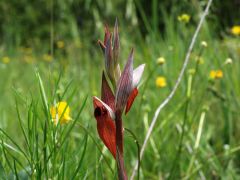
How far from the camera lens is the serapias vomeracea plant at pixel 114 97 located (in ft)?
2.09

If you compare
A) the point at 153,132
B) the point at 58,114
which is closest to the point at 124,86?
the point at 58,114

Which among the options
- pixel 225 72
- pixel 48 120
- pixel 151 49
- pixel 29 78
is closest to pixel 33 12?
pixel 29 78

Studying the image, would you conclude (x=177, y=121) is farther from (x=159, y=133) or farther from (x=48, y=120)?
(x=48, y=120)

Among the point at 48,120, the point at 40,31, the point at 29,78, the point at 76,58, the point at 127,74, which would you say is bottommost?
the point at 40,31

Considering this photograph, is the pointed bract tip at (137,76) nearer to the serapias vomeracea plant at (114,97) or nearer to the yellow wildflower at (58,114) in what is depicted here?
the serapias vomeracea plant at (114,97)

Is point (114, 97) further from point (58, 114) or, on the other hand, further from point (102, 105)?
point (58, 114)

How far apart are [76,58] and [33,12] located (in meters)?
7.56

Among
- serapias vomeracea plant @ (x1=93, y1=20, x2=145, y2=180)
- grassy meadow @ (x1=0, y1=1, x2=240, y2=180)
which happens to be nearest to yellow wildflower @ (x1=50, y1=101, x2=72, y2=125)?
grassy meadow @ (x1=0, y1=1, x2=240, y2=180)

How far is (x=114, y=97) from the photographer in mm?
662

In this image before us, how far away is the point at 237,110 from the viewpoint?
1683 mm

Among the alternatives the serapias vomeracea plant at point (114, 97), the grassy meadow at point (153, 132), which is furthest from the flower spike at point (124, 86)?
the grassy meadow at point (153, 132)

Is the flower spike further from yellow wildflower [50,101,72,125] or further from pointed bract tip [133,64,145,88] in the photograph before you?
yellow wildflower [50,101,72,125]

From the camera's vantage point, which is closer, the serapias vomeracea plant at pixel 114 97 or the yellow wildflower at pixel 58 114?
the serapias vomeracea plant at pixel 114 97

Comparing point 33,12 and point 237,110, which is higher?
point 237,110
